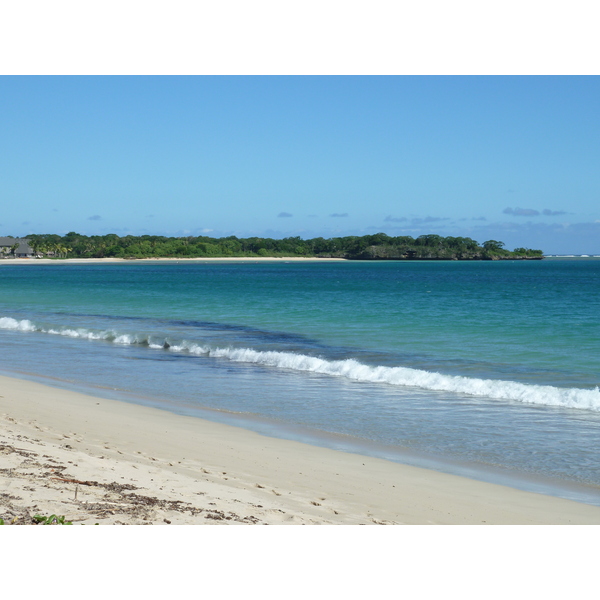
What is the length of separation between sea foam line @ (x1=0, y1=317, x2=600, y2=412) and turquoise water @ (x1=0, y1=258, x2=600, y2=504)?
1.8 inches

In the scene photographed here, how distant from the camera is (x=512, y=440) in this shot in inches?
387

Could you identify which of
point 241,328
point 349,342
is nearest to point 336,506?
point 349,342

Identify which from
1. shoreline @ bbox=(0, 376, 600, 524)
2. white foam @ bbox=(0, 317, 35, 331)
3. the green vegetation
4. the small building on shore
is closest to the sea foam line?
shoreline @ bbox=(0, 376, 600, 524)

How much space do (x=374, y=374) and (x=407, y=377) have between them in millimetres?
963

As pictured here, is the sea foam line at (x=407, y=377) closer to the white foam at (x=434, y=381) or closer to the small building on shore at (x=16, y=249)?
the white foam at (x=434, y=381)

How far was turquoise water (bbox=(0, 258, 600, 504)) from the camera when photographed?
9.65m

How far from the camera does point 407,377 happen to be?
1509 centimetres

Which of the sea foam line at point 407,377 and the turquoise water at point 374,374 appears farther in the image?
the sea foam line at point 407,377

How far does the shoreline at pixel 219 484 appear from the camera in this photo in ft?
18.5

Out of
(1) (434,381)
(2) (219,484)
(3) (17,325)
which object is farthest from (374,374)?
(3) (17,325)

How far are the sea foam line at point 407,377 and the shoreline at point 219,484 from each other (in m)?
5.74

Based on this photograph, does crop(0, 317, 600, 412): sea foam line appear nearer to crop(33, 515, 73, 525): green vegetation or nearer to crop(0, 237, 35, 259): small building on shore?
crop(33, 515, 73, 525): green vegetation

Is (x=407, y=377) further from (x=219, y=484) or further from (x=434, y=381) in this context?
(x=219, y=484)

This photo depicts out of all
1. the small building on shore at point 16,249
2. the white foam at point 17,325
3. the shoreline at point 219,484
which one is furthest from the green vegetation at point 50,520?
the small building on shore at point 16,249
